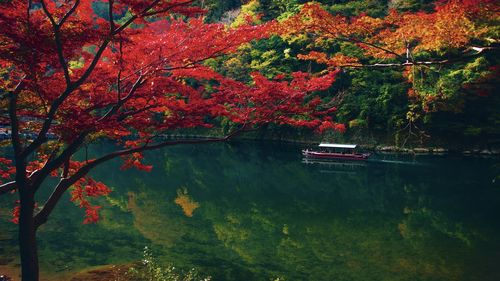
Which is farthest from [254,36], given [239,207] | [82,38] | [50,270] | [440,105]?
[440,105]

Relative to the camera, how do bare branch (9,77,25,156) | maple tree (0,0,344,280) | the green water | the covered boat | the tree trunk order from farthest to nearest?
the covered boat
the green water
the tree trunk
bare branch (9,77,25,156)
maple tree (0,0,344,280)

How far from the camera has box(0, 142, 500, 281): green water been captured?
13.3 metres

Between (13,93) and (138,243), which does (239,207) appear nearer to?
(138,243)

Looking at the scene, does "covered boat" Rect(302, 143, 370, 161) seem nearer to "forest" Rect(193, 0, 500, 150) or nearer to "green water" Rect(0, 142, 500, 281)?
"forest" Rect(193, 0, 500, 150)

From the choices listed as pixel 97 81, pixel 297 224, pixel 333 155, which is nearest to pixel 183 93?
pixel 97 81

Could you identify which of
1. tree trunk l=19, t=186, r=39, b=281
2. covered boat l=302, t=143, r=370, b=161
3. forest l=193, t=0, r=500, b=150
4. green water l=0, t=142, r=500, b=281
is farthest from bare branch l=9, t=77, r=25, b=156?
covered boat l=302, t=143, r=370, b=161

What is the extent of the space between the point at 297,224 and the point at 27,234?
1194 cm

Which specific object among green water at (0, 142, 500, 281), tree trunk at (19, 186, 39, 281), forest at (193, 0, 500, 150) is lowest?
green water at (0, 142, 500, 281)

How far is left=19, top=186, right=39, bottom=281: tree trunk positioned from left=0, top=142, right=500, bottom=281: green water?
499cm

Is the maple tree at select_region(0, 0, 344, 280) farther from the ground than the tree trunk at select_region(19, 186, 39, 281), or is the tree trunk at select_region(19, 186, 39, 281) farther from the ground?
the maple tree at select_region(0, 0, 344, 280)

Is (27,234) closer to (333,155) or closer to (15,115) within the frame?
(15,115)

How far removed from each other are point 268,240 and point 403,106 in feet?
82.8

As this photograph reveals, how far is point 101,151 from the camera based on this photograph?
42.1 m

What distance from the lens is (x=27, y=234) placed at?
25.8 ft
